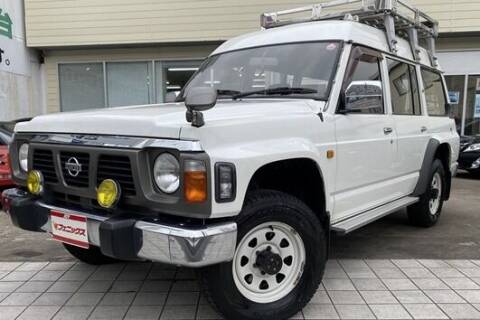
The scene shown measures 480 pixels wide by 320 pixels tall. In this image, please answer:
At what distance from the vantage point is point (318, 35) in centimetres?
436

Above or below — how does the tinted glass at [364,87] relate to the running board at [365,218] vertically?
above

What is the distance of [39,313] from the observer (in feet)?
12.0

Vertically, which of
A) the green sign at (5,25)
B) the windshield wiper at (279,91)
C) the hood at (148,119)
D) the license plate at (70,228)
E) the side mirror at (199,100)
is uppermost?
the green sign at (5,25)

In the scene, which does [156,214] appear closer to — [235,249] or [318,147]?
[235,249]

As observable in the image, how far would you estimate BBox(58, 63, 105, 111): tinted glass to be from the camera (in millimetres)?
13391

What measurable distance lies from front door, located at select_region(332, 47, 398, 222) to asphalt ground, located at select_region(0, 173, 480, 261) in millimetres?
732

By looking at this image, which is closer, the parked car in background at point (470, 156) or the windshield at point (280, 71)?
the windshield at point (280, 71)

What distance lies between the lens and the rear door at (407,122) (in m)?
4.93

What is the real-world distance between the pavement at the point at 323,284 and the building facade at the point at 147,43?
7.72m

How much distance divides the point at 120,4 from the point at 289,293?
10776 millimetres

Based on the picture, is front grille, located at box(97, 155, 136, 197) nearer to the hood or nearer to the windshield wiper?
the hood

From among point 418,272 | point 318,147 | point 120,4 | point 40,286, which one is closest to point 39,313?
point 40,286

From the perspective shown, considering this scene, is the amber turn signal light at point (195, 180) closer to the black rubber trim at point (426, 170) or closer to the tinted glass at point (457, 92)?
the black rubber trim at point (426, 170)

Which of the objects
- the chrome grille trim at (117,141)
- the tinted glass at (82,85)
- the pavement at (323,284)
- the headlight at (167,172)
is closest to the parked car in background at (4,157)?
the pavement at (323,284)
